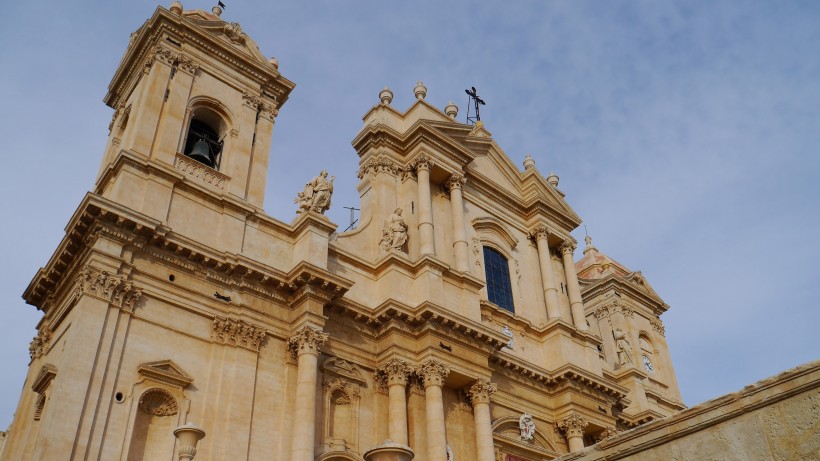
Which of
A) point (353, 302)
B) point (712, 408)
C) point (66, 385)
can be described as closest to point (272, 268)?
point (353, 302)

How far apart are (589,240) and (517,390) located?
1870 cm

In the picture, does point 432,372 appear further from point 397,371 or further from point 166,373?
point 166,373

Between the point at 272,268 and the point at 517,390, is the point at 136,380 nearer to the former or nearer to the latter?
the point at 272,268

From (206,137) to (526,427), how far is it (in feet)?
40.0

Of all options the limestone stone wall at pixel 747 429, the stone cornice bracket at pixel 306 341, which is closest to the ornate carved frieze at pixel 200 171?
the stone cornice bracket at pixel 306 341

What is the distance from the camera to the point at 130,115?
67.5 ft

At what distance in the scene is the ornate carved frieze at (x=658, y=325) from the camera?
35719mm

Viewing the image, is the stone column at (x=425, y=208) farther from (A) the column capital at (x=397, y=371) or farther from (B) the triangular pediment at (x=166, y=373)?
(B) the triangular pediment at (x=166, y=373)

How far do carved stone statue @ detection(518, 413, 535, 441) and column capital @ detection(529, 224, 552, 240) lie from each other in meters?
7.36

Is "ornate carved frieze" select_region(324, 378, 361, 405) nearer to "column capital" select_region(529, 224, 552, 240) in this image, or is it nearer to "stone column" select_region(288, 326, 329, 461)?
"stone column" select_region(288, 326, 329, 461)

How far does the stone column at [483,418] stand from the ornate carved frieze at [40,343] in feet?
34.3

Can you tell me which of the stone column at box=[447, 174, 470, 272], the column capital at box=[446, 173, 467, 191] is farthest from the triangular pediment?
the column capital at box=[446, 173, 467, 191]

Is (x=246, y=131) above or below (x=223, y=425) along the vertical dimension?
above

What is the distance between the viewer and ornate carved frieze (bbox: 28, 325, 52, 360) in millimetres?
17575
